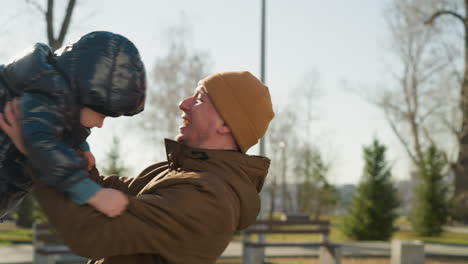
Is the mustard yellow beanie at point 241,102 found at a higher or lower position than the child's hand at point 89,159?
higher

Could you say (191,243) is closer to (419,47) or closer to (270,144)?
(419,47)

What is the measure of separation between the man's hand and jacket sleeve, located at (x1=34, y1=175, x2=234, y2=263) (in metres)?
0.14

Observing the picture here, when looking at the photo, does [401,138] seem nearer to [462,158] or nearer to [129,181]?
[462,158]

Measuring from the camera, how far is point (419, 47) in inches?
1152

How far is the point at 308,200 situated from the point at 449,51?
1633 centimetres

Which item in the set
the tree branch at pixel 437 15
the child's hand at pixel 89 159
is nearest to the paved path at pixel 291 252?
the child's hand at pixel 89 159

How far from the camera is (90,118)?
1871mm

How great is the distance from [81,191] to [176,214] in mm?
283

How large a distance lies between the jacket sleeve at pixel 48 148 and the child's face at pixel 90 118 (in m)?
0.12

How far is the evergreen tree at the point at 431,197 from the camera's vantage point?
24609mm

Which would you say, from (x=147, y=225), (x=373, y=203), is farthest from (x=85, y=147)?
(x=373, y=203)

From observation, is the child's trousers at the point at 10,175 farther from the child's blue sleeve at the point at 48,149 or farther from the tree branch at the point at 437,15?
the tree branch at the point at 437,15

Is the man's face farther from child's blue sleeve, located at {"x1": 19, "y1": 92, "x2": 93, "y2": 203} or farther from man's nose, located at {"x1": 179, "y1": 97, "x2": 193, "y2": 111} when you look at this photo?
child's blue sleeve, located at {"x1": 19, "y1": 92, "x2": 93, "y2": 203}

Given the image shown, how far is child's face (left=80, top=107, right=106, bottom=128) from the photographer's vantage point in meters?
1.85
